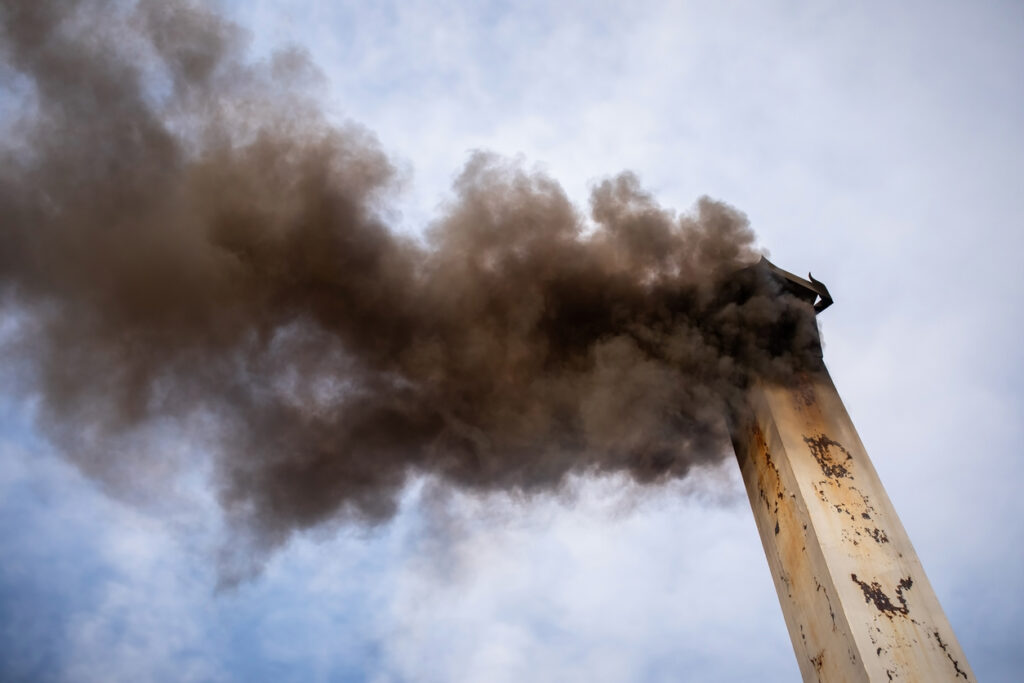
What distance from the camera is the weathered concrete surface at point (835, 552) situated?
2.76m

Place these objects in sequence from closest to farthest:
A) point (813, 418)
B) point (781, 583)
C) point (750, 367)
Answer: point (781, 583), point (813, 418), point (750, 367)

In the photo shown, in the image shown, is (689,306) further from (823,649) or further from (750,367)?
(823,649)

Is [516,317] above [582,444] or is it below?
above

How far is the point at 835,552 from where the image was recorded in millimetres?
3076

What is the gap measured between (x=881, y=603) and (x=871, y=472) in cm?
96

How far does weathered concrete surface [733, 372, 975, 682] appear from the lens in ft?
9.05

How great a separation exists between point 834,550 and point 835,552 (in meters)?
0.01

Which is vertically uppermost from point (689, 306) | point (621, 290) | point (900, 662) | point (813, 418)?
point (621, 290)

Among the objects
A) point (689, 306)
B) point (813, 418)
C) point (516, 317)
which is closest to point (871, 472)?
point (813, 418)

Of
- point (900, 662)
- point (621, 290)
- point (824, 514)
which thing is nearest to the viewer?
point (900, 662)

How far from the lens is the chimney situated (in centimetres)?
276

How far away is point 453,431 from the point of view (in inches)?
263

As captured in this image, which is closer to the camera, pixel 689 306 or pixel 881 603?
pixel 881 603

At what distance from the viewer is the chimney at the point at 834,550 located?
9.05ft
